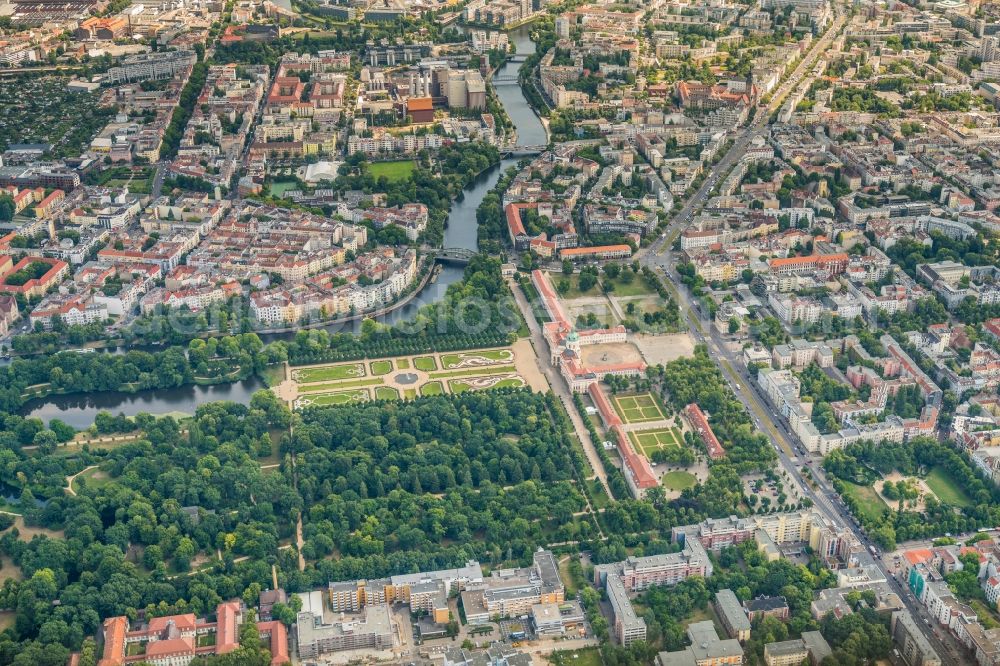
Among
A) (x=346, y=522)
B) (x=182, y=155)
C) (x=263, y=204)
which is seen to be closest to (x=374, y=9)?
(x=182, y=155)

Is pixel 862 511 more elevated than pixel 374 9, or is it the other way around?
pixel 862 511

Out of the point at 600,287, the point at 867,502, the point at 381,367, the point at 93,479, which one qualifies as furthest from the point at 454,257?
the point at 867,502

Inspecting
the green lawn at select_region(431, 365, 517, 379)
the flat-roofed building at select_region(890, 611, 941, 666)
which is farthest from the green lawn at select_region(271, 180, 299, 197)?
the flat-roofed building at select_region(890, 611, 941, 666)

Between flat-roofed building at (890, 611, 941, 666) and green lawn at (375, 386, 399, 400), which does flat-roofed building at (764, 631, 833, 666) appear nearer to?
flat-roofed building at (890, 611, 941, 666)

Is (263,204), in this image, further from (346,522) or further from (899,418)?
(899,418)

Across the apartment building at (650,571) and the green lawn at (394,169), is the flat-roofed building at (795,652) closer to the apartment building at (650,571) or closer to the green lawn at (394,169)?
the apartment building at (650,571)

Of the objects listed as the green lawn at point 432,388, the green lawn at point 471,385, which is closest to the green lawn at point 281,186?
the green lawn at point 432,388
